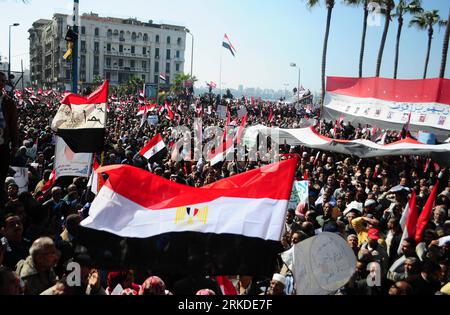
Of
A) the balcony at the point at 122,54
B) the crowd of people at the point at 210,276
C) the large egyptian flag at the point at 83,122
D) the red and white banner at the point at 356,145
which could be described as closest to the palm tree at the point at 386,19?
the red and white banner at the point at 356,145

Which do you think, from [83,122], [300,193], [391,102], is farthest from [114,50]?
[300,193]

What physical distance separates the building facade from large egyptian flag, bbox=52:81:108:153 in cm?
8400

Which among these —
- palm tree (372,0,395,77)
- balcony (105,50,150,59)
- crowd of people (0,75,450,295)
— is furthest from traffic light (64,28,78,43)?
balcony (105,50,150,59)

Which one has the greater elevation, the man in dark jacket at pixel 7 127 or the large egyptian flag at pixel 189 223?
the man in dark jacket at pixel 7 127

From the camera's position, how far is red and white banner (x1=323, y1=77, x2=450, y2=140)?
53.5 feet

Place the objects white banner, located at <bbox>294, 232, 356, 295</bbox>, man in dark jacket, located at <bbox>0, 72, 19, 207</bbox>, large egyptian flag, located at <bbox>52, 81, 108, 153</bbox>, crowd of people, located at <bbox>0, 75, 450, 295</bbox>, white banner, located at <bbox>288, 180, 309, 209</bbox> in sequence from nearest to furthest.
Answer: white banner, located at <bbox>294, 232, 356, 295</bbox> < crowd of people, located at <bbox>0, 75, 450, 295</bbox> < man in dark jacket, located at <bbox>0, 72, 19, 207</bbox> < large egyptian flag, located at <bbox>52, 81, 108, 153</bbox> < white banner, located at <bbox>288, 180, 309, 209</bbox>

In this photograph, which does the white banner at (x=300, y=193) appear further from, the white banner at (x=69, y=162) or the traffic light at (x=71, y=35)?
the traffic light at (x=71, y=35)

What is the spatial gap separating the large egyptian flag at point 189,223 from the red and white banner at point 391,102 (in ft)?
45.9

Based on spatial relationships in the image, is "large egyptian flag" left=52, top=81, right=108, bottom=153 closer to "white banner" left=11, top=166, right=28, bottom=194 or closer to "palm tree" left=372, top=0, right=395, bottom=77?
"white banner" left=11, top=166, right=28, bottom=194

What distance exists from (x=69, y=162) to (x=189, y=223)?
4.37 metres

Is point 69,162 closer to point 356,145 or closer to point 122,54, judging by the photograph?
point 356,145

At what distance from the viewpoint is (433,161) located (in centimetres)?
1158

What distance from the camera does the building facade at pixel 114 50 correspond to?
90500mm
